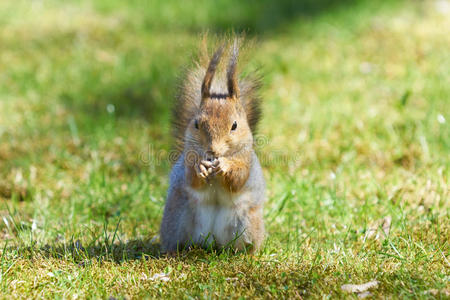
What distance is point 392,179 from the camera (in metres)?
2.89

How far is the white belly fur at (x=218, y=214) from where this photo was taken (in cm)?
204

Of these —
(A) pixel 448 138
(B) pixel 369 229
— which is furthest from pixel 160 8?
(B) pixel 369 229

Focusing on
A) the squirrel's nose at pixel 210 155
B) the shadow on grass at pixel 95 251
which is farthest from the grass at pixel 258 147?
Result: the squirrel's nose at pixel 210 155

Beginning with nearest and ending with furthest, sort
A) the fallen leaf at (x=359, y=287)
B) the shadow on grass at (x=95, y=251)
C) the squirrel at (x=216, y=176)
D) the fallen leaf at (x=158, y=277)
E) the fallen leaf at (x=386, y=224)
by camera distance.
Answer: the fallen leaf at (x=359, y=287)
the fallen leaf at (x=158, y=277)
the squirrel at (x=216, y=176)
the shadow on grass at (x=95, y=251)
the fallen leaf at (x=386, y=224)

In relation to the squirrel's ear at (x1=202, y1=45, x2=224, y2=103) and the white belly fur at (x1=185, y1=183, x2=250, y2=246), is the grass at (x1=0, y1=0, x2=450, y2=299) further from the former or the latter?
the squirrel's ear at (x1=202, y1=45, x2=224, y2=103)

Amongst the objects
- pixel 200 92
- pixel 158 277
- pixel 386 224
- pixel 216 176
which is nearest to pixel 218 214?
pixel 216 176

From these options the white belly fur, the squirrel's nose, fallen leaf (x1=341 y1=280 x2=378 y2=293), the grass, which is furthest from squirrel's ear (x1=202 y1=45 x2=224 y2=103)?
fallen leaf (x1=341 y1=280 x2=378 y2=293)

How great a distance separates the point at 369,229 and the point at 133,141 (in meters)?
1.70

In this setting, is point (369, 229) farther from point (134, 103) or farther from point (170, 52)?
point (170, 52)

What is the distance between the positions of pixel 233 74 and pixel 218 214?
53 centimetres

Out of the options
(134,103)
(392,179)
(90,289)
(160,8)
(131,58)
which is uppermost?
(160,8)

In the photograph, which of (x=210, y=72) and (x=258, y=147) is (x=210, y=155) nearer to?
(x=210, y=72)

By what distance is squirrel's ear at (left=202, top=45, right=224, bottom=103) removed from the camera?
2.00 m

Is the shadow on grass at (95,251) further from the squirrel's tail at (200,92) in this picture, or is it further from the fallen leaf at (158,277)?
the squirrel's tail at (200,92)
